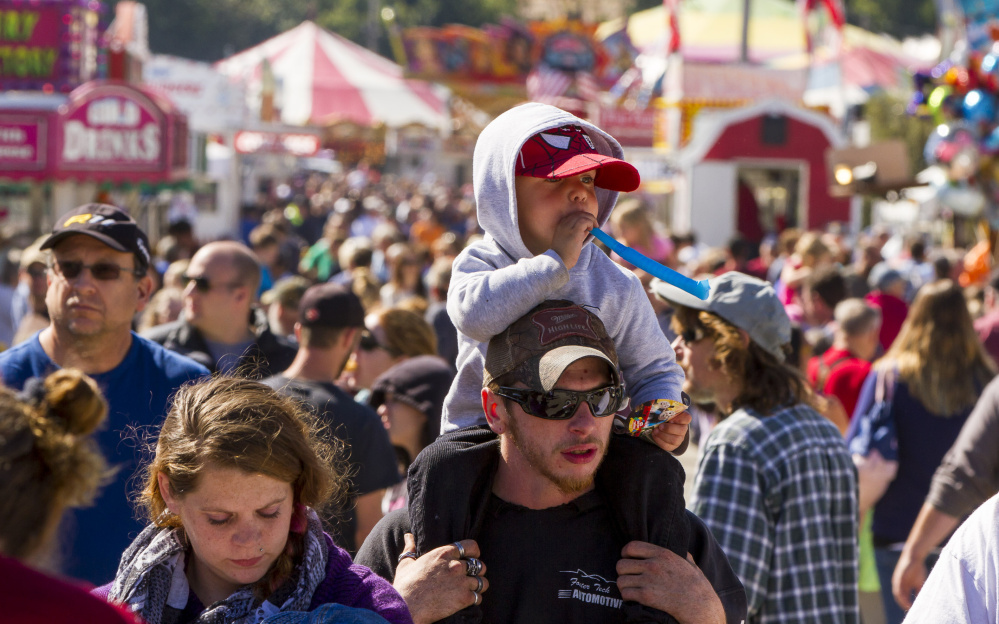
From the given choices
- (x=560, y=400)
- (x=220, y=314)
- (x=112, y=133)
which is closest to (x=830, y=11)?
(x=112, y=133)

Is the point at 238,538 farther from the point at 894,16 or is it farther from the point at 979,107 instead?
the point at 894,16

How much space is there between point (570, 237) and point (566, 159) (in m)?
0.18

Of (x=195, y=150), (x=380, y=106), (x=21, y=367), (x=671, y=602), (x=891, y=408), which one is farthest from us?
(x=380, y=106)

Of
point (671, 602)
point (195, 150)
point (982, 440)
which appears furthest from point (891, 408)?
point (195, 150)

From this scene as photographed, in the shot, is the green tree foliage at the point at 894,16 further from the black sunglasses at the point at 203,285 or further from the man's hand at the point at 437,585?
the man's hand at the point at 437,585

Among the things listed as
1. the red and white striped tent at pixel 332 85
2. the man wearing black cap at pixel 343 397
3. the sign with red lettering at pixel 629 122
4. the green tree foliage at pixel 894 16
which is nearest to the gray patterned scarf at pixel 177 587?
the man wearing black cap at pixel 343 397

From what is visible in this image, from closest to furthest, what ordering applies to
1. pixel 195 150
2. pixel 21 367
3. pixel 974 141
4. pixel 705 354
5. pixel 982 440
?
pixel 21 367
pixel 705 354
pixel 982 440
pixel 974 141
pixel 195 150

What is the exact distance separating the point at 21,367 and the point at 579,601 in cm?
203

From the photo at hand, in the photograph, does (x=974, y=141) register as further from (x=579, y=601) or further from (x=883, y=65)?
(x=883, y=65)

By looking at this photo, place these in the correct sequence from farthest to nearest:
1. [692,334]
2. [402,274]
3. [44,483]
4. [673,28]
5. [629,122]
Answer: [629,122], [673,28], [402,274], [692,334], [44,483]

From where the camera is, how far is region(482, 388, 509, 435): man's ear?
223 cm

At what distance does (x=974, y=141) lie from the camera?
1055 centimetres

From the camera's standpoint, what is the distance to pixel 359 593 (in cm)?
198

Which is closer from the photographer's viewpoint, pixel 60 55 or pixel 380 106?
pixel 60 55
